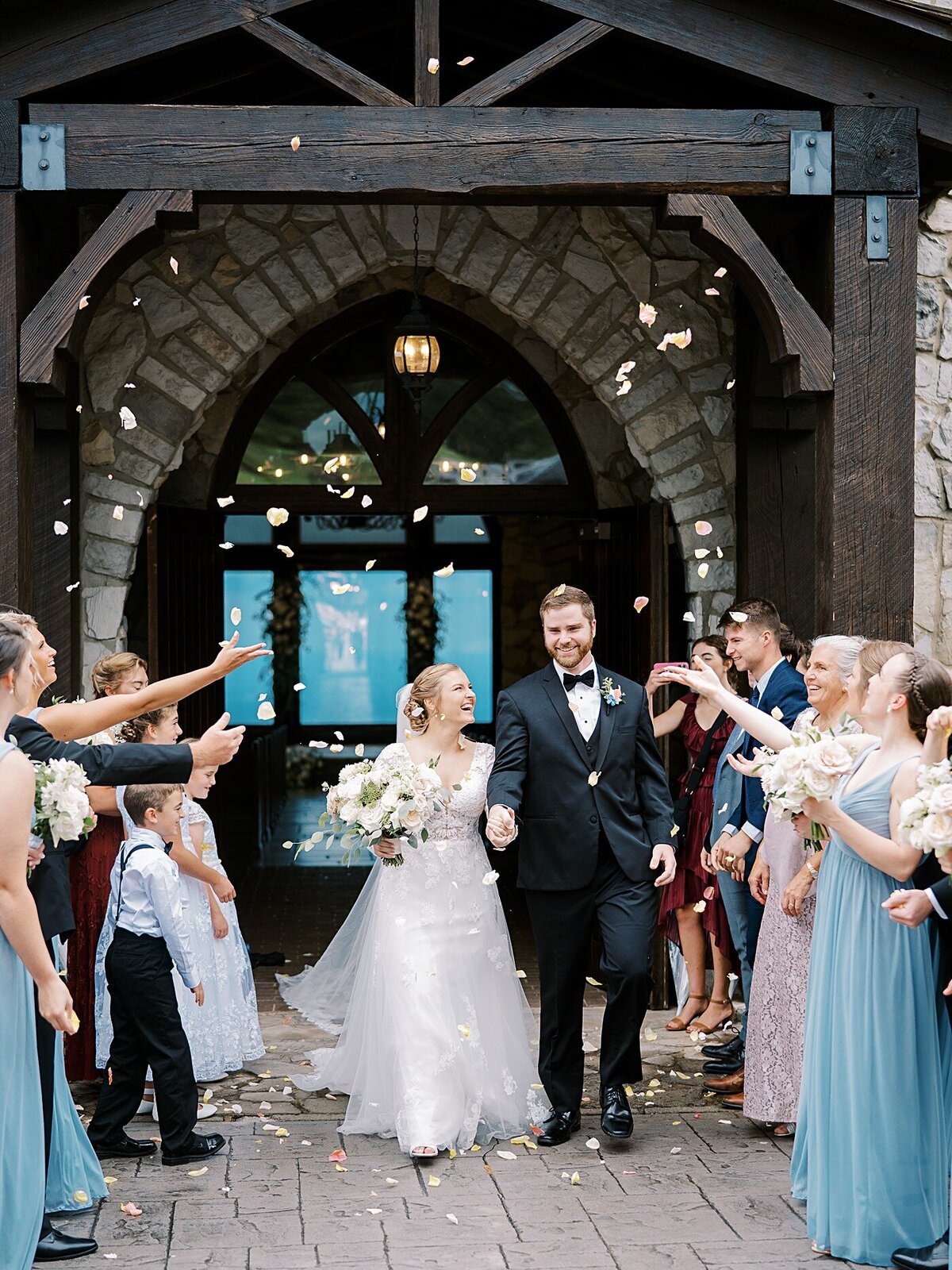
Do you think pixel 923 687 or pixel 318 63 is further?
pixel 318 63

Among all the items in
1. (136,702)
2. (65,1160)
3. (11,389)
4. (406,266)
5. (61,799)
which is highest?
(406,266)

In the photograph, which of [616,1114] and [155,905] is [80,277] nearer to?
[155,905]

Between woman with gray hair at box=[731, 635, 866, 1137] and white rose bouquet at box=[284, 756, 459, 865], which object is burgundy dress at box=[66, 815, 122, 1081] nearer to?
white rose bouquet at box=[284, 756, 459, 865]

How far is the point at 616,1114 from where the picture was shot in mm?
5094

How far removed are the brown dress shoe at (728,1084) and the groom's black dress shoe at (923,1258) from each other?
5.85 ft

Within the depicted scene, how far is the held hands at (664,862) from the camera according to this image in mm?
5117

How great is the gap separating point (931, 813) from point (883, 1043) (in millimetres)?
854

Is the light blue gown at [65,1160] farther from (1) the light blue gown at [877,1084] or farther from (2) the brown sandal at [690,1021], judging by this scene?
(2) the brown sandal at [690,1021]

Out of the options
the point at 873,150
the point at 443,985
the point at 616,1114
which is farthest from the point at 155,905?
the point at 873,150

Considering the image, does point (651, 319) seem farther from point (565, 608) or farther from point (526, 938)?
point (526, 938)

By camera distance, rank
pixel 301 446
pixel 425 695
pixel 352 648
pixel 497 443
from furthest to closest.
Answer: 1. pixel 352 648
2. pixel 497 443
3. pixel 301 446
4. pixel 425 695

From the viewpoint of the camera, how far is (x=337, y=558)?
17.2 metres

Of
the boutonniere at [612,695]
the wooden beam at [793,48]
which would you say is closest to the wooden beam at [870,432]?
the wooden beam at [793,48]

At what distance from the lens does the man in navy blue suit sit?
554cm
